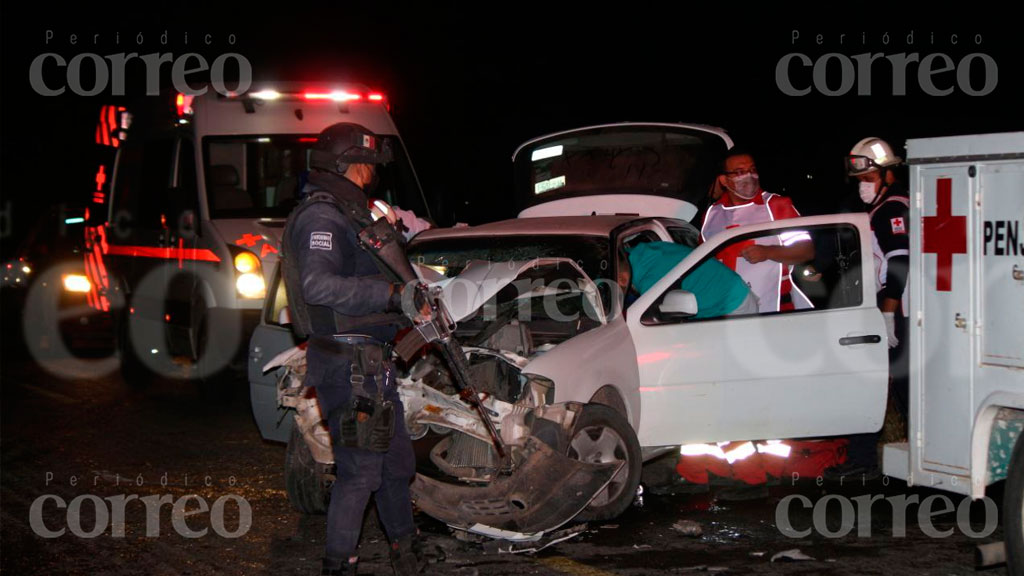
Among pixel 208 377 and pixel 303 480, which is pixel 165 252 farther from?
pixel 303 480

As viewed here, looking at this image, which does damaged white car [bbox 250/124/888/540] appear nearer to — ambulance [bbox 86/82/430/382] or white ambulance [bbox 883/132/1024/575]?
white ambulance [bbox 883/132/1024/575]

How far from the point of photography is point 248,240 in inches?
406

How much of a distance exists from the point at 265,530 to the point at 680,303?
2.59 meters

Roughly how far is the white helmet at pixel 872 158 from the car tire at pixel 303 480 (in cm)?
399

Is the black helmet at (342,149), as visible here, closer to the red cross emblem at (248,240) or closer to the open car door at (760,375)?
the open car door at (760,375)

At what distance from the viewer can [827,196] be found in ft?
51.0

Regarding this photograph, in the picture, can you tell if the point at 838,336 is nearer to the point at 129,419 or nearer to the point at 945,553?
the point at 945,553

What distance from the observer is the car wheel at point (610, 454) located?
6352 mm

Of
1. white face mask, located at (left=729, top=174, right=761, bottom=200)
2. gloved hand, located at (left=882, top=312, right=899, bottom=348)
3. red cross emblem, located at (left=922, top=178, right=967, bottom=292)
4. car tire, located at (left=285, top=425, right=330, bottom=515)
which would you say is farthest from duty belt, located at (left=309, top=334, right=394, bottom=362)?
white face mask, located at (left=729, top=174, right=761, bottom=200)

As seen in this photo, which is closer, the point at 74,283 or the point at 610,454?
the point at 610,454

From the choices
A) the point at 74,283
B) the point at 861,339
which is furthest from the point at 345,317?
the point at 74,283

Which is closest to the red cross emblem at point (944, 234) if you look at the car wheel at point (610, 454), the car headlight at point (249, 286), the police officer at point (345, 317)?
the car wheel at point (610, 454)

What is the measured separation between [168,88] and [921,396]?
27.5 ft

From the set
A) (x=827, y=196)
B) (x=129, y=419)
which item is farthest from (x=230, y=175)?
(x=827, y=196)
